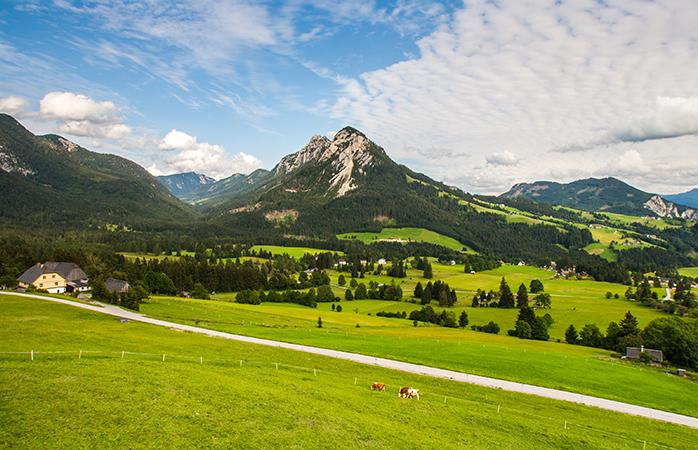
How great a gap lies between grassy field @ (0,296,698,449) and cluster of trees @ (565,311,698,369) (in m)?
38.8

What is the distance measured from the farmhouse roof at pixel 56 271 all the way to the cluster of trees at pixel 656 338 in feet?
372

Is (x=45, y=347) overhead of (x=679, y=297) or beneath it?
beneath

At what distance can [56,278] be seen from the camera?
7419 cm

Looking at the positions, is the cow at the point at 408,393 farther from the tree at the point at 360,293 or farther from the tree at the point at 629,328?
the tree at the point at 360,293

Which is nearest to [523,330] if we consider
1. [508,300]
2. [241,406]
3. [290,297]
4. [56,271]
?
[508,300]

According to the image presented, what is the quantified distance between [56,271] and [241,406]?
3353 inches

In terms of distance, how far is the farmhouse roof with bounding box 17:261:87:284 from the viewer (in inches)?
2825

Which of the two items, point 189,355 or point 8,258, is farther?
point 8,258

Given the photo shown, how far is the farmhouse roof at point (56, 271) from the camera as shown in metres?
71.8

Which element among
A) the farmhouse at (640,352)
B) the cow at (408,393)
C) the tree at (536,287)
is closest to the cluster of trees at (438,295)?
the tree at (536,287)

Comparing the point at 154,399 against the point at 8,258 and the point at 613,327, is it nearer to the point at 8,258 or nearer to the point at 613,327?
the point at 613,327

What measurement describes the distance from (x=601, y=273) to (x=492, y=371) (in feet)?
537

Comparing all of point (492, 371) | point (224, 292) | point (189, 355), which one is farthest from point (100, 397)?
point (224, 292)

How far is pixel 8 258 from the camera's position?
78000 mm
